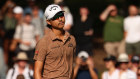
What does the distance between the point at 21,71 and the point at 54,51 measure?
4042 mm

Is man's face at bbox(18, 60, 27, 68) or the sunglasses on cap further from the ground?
the sunglasses on cap

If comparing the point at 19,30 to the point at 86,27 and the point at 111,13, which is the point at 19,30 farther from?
the point at 111,13

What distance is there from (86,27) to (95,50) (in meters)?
5.90

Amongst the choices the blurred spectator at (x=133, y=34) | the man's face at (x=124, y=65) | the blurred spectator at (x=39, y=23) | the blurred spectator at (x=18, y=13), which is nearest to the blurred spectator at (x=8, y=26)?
the blurred spectator at (x=18, y=13)

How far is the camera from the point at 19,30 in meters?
12.9

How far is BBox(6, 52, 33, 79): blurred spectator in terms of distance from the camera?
10.2m

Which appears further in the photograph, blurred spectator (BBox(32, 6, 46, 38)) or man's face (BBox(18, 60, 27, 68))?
blurred spectator (BBox(32, 6, 46, 38))

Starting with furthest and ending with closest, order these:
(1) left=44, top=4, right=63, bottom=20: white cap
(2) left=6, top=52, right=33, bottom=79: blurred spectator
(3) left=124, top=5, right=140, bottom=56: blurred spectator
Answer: (3) left=124, top=5, right=140, bottom=56: blurred spectator
(2) left=6, top=52, right=33, bottom=79: blurred spectator
(1) left=44, top=4, right=63, bottom=20: white cap

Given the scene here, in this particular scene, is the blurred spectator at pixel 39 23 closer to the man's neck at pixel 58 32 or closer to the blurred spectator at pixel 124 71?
the blurred spectator at pixel 124 71

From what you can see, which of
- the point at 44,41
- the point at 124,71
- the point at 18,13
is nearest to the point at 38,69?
the point at 44,41

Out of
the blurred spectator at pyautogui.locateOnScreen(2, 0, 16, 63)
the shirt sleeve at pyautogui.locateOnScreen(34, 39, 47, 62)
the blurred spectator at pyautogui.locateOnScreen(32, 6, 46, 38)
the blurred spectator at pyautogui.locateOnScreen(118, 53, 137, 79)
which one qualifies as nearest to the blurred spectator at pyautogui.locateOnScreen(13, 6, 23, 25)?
the blurred spectator at pyautogui.locateOnScreen(2, 0, 16, 63)

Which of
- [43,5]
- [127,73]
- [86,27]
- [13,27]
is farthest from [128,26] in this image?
[43,5]

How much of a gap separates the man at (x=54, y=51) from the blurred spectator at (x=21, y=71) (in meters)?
2.80

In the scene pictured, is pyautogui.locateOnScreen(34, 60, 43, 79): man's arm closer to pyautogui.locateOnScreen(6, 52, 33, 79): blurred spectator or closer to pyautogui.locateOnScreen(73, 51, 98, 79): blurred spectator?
pyautogui.locateOnScreen(6, 52, 33, 79): blurred spectator
